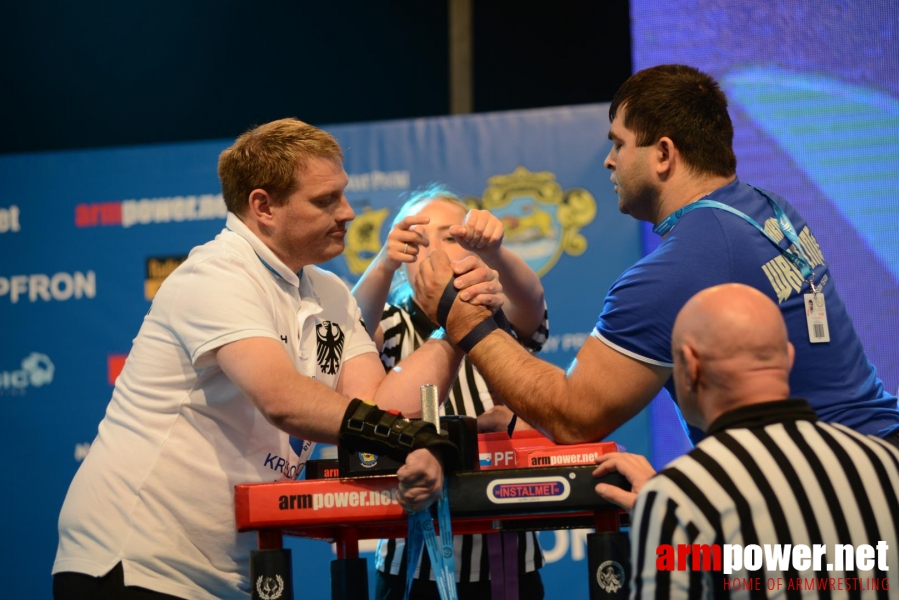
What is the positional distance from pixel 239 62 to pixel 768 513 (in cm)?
487

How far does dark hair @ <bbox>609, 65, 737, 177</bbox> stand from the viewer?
2207 mm

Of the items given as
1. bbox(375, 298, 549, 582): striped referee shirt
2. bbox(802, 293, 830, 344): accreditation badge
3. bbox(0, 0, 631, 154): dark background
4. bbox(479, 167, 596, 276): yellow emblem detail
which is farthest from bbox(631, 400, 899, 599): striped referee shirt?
bbox(0, 0, 631, 154): dark background

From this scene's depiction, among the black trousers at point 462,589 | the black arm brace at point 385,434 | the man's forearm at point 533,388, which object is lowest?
the black trousers at point 462,589

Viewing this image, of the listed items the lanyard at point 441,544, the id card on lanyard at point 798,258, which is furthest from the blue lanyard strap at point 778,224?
the lanyard at point 441,544

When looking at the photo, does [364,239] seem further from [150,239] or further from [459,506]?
[459,506]

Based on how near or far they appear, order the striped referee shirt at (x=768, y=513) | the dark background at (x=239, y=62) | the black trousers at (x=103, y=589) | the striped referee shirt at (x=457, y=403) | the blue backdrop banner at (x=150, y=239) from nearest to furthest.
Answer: the striped referee shirt at (x=768, y=513), the black trousers at (x=103, y=589), the striped referee shirt at (x=457, y=403), the blue backdrop banner at (x=150, y=239), the dark background at (x=239, y=62)

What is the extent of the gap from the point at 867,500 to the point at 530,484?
0.58 meters

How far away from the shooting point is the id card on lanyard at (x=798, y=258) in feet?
6.49

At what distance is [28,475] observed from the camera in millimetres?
4441

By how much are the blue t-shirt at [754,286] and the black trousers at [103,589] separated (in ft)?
3.48

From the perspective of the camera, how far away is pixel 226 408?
200cm

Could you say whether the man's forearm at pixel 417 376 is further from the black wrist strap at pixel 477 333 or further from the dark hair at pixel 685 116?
the dark hair at pixel 685 116

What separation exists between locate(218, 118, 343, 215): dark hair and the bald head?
103cm

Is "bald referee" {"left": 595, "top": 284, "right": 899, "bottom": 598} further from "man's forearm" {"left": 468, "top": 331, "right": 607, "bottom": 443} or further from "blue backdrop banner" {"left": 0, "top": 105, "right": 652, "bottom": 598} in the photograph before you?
"blue backdrop banner" {"left": 0, "top": 105, "right": 652, "bottom": 598}
